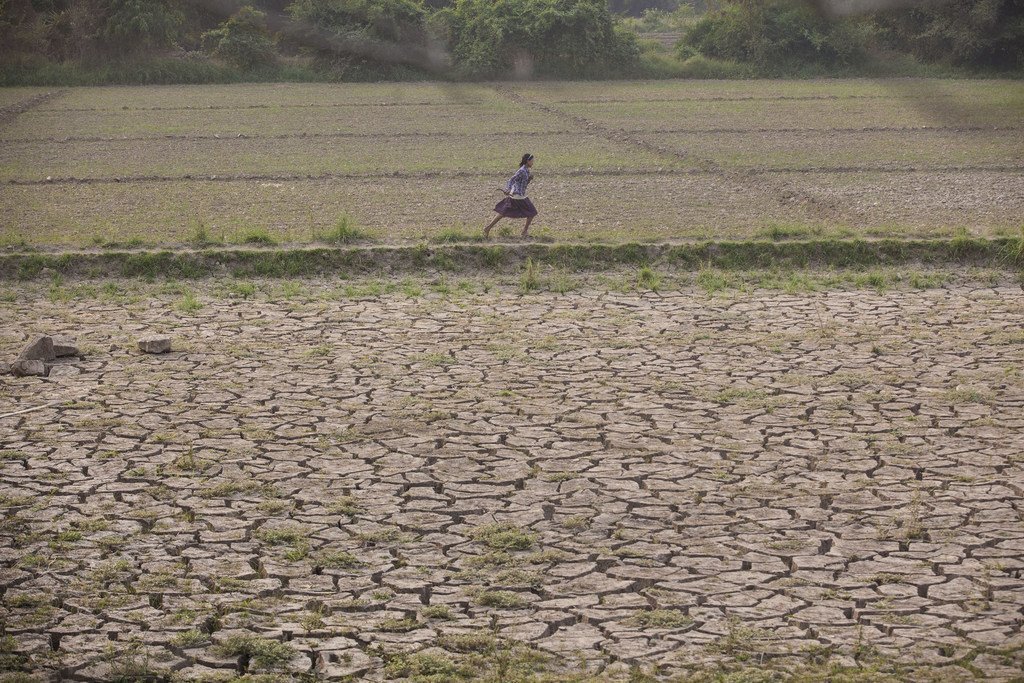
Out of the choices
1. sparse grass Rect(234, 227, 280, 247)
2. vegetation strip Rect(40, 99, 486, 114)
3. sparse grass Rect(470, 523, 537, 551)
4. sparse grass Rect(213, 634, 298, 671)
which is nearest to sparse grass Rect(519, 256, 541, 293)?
sparse grass Rect(234, 227, 280, 247)

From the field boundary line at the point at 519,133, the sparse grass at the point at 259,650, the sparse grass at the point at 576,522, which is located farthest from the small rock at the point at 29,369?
the field boundary line at the point at 519,133

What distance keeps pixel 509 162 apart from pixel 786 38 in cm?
1964

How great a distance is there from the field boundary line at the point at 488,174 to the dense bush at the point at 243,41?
18447mm

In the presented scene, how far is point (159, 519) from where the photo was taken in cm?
604

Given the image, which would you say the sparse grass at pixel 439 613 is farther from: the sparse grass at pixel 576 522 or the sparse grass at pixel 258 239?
the sparse grass at pixel 258 239

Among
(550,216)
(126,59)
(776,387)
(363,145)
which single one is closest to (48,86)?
(126,59)

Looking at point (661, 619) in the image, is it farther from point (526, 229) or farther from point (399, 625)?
point (526, 229)

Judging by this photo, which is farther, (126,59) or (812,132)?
(126,59)

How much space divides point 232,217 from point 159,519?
782cm

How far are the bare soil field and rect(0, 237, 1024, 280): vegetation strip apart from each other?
18.3 inches

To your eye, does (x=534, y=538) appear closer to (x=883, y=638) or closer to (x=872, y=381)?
(x=883, y=638)

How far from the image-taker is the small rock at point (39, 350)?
845 centimetres

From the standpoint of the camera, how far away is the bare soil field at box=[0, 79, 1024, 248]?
13062mm

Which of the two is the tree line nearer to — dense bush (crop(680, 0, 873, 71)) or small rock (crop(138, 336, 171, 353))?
dense bush (crop(680, 0, 873, 71))
